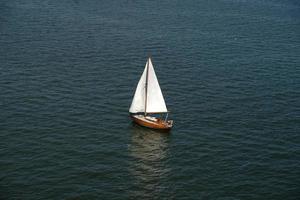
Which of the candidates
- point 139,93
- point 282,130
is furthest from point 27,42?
point 282,130

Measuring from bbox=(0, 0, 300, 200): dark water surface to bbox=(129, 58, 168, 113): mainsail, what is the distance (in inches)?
158

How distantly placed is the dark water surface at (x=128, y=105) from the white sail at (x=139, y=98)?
3.12 metres

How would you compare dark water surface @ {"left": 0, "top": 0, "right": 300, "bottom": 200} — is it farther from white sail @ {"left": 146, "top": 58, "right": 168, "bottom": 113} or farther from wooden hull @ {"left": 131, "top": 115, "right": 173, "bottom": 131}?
white sail @ {"left": 146, "top": 58, "right": 168, "bottom": 113}

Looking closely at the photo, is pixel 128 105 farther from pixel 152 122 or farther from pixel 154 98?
pixel 152 122

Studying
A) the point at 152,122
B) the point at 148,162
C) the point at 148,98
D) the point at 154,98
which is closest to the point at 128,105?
the point at 148,98

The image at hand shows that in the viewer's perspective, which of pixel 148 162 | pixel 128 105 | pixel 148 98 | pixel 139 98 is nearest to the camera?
pixel 148 162

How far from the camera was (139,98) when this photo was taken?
113m

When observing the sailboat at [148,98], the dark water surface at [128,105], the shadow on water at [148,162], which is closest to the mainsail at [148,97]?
the sailboat at [148,98]

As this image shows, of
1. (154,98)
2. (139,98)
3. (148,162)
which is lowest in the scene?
(148,162)

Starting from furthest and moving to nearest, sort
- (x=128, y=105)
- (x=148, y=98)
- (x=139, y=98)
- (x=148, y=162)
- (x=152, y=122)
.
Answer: (x=128, y=105) → (x=148, y=98) → (x=139, y=98) → (x=152, y=122) → (x=148, y=162)

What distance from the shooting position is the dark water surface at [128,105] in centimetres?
9081

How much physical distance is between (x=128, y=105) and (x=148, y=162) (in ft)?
81.3

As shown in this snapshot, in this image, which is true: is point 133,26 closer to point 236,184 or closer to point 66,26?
point 66,26

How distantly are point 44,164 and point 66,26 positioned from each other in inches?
3502
